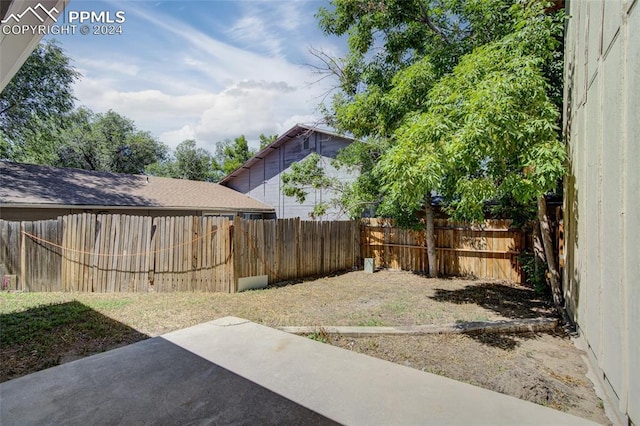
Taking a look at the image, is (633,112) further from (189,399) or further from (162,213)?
(162,213)

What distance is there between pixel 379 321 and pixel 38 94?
16.0 m

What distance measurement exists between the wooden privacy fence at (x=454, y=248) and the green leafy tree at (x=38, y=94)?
13.7m

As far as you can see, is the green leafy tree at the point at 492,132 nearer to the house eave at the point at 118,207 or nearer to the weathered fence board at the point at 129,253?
the weathered fence board at the point at 129,253

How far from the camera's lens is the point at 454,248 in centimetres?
953

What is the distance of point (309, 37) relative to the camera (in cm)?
1045

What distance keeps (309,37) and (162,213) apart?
8726mm

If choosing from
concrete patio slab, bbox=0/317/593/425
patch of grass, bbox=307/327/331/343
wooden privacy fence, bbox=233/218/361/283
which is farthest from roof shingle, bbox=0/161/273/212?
patch of grass, bbox=307/327/331/343

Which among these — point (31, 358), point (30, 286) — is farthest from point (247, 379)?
point (30, 286)

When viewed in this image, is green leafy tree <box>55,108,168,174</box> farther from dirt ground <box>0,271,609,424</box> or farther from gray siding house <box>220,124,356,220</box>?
dirt ground <box>0,271,609,424</box>

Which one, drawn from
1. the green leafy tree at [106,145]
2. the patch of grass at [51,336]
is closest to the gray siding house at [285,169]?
the patch of grass at [51,336]

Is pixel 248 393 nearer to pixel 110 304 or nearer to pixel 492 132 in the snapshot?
pixel 492 132

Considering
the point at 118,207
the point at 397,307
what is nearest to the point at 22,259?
the point at 118,207

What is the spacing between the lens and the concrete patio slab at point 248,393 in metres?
2.80

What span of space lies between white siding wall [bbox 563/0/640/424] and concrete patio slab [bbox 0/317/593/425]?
2.68 feet
